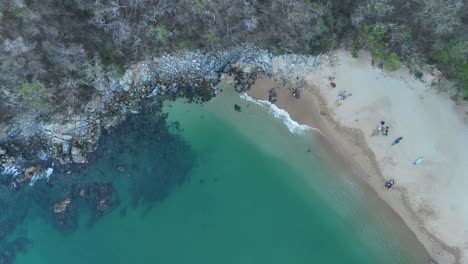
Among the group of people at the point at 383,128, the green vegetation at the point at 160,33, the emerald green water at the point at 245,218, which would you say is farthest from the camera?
the emerald green water at the point at 245,218

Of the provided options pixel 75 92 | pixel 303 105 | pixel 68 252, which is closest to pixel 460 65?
pixel 303 105

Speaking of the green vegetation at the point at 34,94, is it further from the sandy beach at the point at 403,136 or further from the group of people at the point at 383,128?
the group of people at the point at 383,128

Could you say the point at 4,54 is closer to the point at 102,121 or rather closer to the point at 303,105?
the point at 102,121

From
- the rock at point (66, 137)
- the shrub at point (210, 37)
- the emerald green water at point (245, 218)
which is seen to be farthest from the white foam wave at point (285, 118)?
the rock at point (66, 137)

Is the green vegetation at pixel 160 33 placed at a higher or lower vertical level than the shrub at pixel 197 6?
lower

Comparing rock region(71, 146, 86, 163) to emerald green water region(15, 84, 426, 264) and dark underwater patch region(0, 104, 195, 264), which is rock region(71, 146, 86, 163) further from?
emerald green water region(15, 84, 426, 264)

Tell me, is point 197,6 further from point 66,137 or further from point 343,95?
point 66,137

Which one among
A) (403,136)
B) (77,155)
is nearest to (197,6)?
(77,155)
